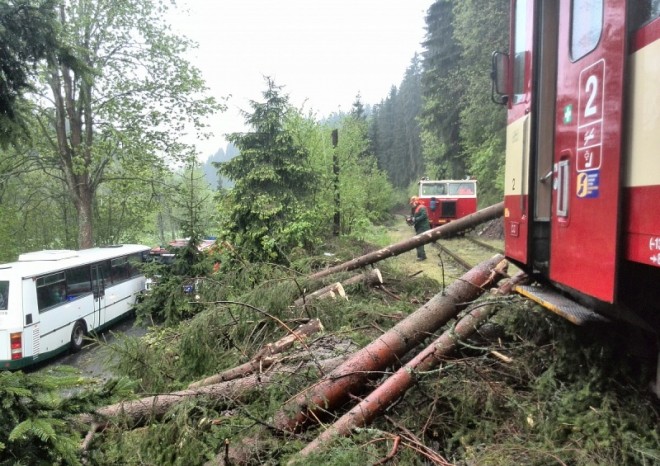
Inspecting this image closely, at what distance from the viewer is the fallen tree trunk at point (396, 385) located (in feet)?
10.4

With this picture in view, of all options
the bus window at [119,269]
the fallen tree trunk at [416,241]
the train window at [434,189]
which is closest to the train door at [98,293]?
the bus window at [119,269]

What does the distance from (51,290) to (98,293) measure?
2.25 metres

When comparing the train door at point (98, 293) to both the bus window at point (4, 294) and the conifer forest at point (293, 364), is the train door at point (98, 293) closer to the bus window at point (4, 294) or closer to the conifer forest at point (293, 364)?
the conifer forest at point (293, 364)

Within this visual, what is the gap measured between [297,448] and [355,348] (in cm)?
165

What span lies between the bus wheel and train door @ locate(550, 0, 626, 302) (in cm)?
1193

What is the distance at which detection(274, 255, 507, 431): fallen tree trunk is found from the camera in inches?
139

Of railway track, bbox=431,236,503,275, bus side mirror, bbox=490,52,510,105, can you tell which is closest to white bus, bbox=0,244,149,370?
railway track, bbox=431,236,503,275

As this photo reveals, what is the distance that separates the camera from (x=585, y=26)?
255cm

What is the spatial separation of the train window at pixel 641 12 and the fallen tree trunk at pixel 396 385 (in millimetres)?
2452

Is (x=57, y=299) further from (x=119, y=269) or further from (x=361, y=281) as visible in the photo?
(x=361, y=281)

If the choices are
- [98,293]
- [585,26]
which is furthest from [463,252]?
[585,26]

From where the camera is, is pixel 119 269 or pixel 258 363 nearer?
pixel 258 363

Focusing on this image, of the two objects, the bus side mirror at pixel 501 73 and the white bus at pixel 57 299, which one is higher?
the bus side mirror at pixel 501 73

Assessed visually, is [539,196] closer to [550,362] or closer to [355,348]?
[550,362]
